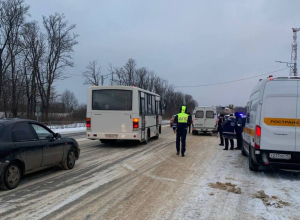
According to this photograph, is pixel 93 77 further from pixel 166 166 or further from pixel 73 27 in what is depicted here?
pixel 166 166

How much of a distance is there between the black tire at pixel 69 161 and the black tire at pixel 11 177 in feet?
5.88

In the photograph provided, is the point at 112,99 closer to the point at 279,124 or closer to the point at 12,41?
the point at 279,124

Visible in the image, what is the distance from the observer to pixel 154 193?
18.6 feet

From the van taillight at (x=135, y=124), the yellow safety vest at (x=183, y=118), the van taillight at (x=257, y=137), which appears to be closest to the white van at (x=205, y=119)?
the van taillight at (x=135, y=124)

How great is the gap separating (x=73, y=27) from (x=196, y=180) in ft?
149

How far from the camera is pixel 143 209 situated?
4.72m

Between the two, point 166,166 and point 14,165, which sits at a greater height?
point 14,165

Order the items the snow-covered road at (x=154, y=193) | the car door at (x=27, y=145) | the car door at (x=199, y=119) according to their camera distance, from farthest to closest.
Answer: the car door at (x=199, y=119), the car door at (x=27, y=145), the snow-covered road at (x=154, y=193)

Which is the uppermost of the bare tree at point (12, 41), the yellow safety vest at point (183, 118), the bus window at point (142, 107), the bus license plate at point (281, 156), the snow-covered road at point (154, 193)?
the bare tree at point (12, 41)

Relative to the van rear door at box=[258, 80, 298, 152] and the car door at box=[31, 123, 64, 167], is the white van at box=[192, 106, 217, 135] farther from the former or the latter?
the car door at box=[31, 123, 64, 167]

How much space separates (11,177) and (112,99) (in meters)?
7.33

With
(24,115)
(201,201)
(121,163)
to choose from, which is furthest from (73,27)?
(201,201)

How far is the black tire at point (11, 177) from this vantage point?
18.3ft

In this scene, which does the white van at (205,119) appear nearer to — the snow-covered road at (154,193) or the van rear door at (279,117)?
the snow-covered road at (154,193)
